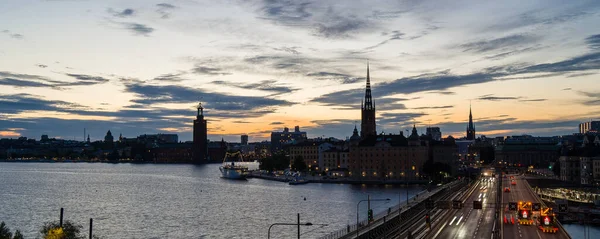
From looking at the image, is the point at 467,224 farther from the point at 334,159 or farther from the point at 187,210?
the point at 334,159

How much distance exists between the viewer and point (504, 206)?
7794 cm

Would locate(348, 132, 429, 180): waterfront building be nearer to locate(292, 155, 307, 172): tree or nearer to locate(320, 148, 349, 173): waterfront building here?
locate(320, 148, 349, 173): waterfront building

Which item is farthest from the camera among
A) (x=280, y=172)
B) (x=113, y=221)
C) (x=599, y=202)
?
(x=280, y=172)

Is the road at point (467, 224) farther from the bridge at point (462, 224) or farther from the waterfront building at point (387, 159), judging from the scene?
the waterfront building at point (387, 159)

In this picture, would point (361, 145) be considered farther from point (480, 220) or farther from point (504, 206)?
point (480, 220)

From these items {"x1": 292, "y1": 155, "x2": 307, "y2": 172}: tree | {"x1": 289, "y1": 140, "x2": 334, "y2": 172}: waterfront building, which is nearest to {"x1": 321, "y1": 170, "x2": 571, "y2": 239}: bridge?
{"x1": 292, "y1": 155, "x2": 307, "y2": 172}: tree

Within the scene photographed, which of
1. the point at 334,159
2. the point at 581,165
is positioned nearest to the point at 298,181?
the point at 334,159

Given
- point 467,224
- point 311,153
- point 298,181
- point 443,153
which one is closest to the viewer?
point 467,224

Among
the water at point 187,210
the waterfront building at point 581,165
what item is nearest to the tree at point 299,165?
the water at point 187,210

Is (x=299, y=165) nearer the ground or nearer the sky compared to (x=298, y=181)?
nearer the sky

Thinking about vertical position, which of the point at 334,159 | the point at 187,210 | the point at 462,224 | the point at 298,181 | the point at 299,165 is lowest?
the point at 187,210

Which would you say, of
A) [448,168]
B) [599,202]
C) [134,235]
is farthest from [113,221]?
[448,168]

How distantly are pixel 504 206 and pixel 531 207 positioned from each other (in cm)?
1268

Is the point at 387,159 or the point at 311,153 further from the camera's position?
the point at 311,153
